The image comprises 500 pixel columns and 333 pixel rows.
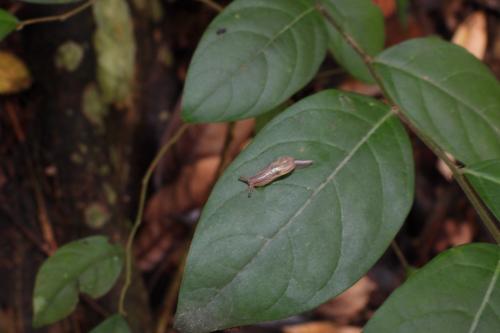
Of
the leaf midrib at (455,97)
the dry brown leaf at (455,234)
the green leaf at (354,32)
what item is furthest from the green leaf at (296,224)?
the dry brown leaf at (455,234)

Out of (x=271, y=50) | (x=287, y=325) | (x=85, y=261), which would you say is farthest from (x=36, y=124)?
(x=287, y=325)

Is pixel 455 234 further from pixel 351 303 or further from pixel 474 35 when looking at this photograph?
pixel 474 35

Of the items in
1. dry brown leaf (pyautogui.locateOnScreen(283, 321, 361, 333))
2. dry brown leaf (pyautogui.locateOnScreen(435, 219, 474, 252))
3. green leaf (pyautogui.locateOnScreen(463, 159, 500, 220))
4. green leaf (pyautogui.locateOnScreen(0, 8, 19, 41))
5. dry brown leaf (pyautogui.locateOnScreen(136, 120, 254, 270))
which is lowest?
dry brown leaf (pyautogui.locateOnScreen(283, 321, 361, 333))

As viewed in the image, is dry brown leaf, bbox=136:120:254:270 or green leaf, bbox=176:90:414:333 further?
dry brown leaf, bbox=136:120:254:270

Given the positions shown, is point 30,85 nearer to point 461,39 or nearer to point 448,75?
point 448,75

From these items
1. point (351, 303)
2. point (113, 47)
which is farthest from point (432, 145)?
point (351, 303)

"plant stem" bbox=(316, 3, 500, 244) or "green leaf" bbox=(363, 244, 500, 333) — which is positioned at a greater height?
"plant stem" bbox=(316, 3, 500, 244)

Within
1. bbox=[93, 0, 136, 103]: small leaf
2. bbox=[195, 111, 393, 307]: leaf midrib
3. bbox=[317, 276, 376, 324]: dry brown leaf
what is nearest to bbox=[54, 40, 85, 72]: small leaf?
bbox=[93, 0, 136, 103]: small leaf

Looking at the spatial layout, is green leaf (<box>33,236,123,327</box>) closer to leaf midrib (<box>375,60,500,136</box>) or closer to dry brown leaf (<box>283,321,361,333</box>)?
leaf midrib (<box>375,60,500,136</box>)

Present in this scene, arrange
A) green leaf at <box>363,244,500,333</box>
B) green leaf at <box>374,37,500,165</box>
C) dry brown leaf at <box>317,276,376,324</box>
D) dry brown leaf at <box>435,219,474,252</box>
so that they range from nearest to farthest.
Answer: green leaf at <box>363,244,500,333</box>, green leaf at <box>374,37,500,165</box>, dry brown leaf at <box>317,276,376,324</box>, dry brown leaf at <box>435,219,474,252</box>
